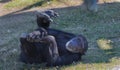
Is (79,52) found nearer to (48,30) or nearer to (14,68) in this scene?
(48,30)

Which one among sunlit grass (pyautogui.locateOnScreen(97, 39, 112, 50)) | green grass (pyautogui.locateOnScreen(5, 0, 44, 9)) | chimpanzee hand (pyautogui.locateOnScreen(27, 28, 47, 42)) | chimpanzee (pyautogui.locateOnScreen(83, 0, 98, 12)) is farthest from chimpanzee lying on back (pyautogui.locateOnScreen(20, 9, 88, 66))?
green grass (pyautogui.locateOnScreen(5, 0, 44, 9))

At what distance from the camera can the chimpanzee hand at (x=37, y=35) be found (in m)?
6.32

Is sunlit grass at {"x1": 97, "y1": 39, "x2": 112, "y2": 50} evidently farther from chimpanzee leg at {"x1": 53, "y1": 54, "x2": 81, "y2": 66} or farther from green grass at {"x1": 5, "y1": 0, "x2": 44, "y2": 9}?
green grass at {"x1": 5, "y1": 0, "x2": 44, "y2": 9}

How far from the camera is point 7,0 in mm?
16719

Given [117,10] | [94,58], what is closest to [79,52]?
[94,58]

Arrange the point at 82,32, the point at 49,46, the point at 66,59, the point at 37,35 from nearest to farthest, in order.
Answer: the point at 37,35 → the point at 49,46 → the point at 66,59 → the point at 82,32

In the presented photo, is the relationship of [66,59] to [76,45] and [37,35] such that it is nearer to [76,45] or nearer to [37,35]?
[76,45]

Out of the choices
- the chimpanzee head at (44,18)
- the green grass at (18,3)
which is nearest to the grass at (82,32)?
the chimpanzee head at (44,18)

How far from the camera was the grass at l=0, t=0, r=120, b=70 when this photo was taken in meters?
6.81

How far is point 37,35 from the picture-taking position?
636 centimetres

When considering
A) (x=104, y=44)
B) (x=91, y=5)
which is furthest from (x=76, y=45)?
(x=91, y=5)

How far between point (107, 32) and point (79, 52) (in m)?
2.83

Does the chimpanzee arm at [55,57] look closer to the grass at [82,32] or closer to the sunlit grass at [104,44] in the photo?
the grass at [82,32]

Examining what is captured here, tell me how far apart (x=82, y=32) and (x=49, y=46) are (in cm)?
326
